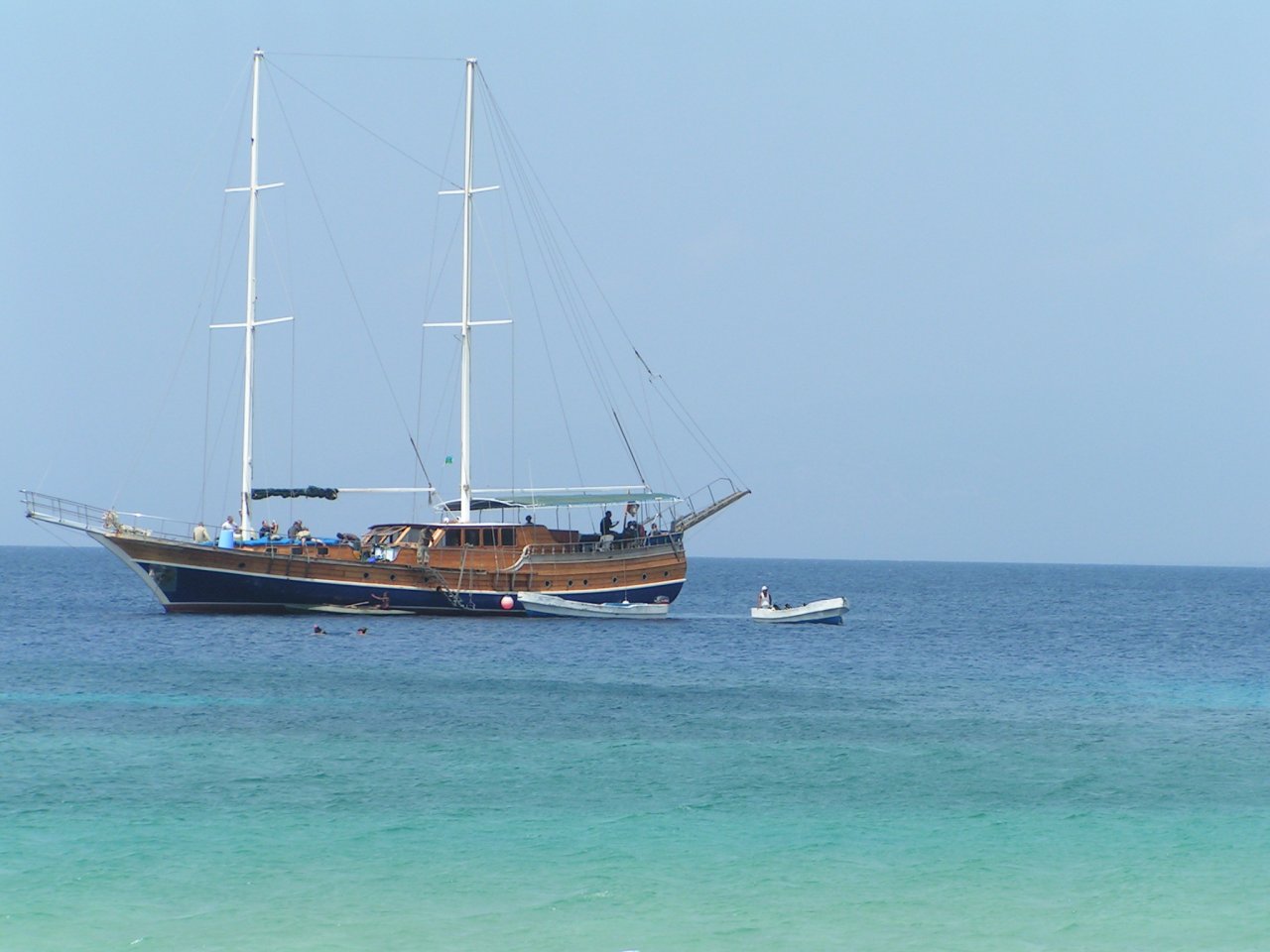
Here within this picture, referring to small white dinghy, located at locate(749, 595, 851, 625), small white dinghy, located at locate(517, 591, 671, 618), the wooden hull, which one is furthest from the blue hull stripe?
small white dinghy, located at locate(749, 595, 851, 625)

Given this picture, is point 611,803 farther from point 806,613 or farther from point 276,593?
point 806,613

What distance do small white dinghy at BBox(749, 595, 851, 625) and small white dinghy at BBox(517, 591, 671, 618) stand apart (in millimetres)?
4894

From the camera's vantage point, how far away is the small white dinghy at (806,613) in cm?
6297

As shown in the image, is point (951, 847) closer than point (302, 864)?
No

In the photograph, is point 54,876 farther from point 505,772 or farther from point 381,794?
point 505,772

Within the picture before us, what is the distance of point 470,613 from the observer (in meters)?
57.2

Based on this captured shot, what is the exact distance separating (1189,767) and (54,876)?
63.1 feet

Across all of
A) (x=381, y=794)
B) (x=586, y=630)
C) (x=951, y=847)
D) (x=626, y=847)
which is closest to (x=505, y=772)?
(x=381, y=794)

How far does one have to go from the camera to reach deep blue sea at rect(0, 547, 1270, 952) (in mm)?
16641

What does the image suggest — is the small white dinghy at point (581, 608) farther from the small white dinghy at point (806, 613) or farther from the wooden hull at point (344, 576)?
the small white dinghy at point (806, 613)

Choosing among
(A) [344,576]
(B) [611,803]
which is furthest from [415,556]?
(B) [611,803]

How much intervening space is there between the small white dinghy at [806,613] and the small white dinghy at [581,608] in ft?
16.1

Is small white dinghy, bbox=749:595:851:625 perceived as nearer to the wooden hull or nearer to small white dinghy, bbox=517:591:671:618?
small white dinghy, bbox=517:591:671:618

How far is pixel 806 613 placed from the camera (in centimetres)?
6325
